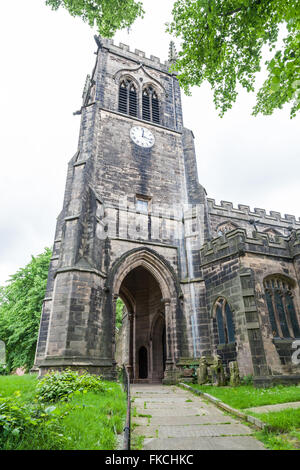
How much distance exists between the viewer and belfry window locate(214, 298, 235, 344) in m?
11.9

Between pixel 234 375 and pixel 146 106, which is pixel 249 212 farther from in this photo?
pixel 234 375

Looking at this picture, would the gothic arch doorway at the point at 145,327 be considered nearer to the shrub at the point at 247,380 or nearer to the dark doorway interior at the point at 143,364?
the dark doorway interior at the point at 143,364

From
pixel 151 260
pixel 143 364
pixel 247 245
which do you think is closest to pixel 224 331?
pixel 247 245

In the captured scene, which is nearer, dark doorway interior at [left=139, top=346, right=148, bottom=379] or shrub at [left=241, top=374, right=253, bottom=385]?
shrub at [left=241, top=374, right=253, bottom=385]

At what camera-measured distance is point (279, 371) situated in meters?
10.2

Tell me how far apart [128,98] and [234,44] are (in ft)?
41.9

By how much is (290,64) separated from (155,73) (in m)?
18.8

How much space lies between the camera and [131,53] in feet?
72.3

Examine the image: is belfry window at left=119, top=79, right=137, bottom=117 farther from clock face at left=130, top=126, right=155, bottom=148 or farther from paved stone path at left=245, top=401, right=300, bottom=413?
paved stone path at left=245, top=401, right=300, bottom=413

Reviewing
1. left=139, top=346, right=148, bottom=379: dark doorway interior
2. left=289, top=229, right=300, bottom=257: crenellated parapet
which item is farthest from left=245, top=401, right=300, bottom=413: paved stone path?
left=139, top=346, right=148, bottom=379: dark doorway interior

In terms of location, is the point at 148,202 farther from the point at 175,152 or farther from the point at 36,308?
the point at 36,308

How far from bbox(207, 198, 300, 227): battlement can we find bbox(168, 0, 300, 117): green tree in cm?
1304

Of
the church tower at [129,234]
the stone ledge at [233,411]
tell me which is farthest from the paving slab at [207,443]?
the church tower at [129,234]
